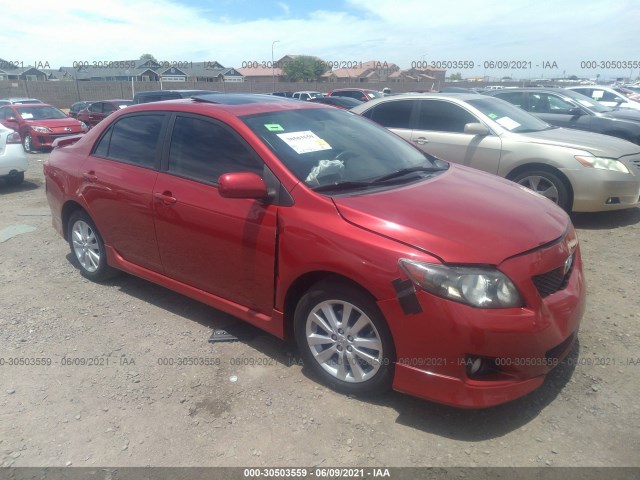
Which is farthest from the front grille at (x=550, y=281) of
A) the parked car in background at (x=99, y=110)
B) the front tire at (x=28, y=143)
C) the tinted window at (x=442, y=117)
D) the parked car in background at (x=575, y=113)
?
the parked car in background at (x=99, y=110)

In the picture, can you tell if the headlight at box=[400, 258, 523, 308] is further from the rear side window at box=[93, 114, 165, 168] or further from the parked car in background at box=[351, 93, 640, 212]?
the parked car in background at box=[351, 93, 640, 212]

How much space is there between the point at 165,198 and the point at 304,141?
1119 mm

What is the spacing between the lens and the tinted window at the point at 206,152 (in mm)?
3371

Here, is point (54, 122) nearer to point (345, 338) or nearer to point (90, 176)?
point (90, 176)

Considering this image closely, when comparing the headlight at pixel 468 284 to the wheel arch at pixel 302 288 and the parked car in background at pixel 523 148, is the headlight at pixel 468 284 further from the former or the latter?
the parked car in background at pixel 523 148

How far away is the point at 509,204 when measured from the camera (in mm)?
3154

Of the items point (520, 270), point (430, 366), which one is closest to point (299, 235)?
point (430, 366)

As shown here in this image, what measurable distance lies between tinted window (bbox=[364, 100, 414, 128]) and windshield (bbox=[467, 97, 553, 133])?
2.89 feet

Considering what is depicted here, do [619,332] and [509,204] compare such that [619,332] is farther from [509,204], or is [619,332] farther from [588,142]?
[588,142]

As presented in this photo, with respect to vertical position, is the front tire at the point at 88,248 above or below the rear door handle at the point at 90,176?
below

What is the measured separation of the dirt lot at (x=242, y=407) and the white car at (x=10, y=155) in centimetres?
551

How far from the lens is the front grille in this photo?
2.66m

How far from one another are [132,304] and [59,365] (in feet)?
3.13

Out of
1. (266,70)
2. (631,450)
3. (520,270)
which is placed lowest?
(631,450)
